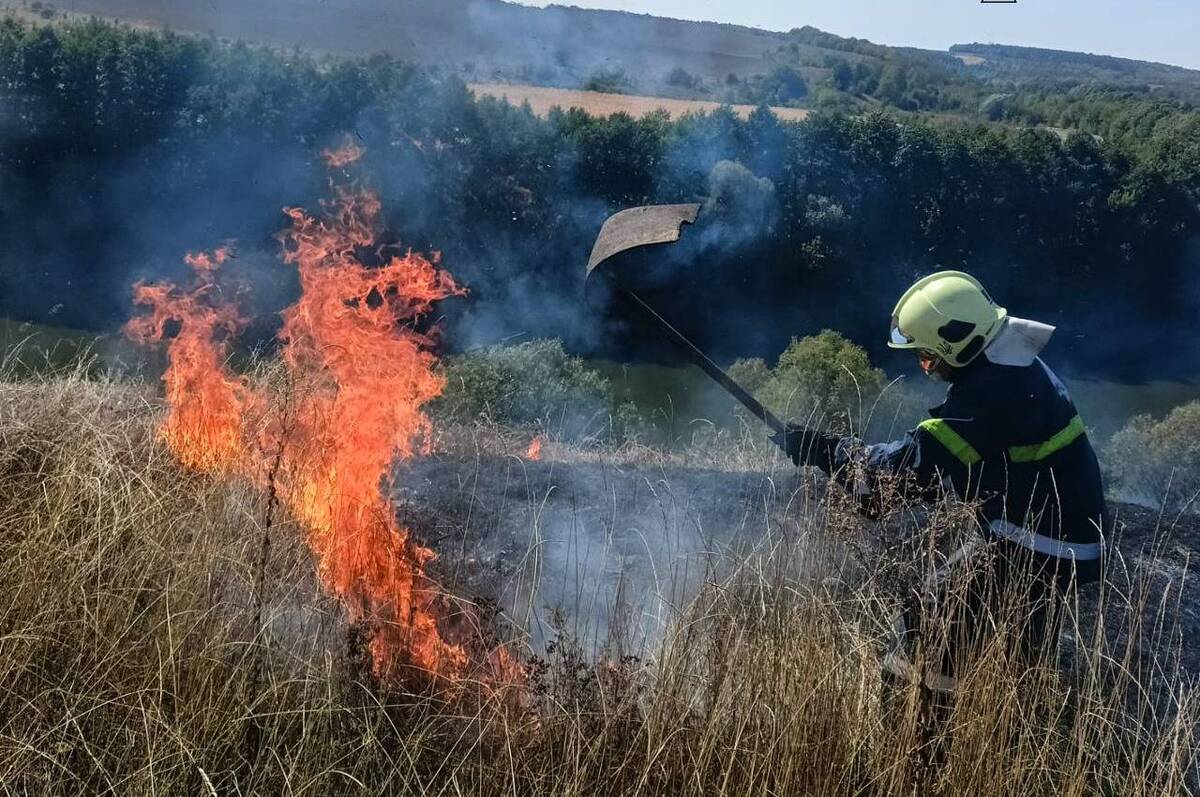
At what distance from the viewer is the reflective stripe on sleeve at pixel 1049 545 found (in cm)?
370

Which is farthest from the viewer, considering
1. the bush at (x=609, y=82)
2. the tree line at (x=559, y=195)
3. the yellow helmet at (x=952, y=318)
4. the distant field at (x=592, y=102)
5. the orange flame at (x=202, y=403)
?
the bush at (x=609, y=82)

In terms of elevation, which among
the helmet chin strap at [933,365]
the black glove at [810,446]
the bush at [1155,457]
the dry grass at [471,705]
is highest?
the helmet chin strap at [933,365]

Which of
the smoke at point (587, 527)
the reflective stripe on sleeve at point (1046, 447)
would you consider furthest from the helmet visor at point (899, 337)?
the smoke at point (587, 527)

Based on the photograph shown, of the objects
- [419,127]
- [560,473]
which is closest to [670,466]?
[560,473]

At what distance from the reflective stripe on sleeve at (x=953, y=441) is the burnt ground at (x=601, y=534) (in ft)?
2.14

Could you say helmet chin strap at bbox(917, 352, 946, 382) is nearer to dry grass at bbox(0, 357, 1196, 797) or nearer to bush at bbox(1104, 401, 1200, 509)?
dry grass at bbox(0, 357, 1196, 797)

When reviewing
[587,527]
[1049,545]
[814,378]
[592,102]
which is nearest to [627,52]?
[592,102]

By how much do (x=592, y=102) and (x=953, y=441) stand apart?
111 feet

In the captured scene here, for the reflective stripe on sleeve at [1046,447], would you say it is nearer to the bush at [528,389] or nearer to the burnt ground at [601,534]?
the burnt ground at [601,534]

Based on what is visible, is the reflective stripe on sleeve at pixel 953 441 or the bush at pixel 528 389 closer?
the reflective stripe on sleeve at pixel 953 441

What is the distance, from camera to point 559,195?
28.4 meters

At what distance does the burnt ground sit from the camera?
4.24m

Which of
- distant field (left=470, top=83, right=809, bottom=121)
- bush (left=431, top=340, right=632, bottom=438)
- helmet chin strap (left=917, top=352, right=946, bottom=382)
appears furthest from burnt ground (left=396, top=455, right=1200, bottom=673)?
distant field (left=470, top=83, right=809, bottom=121)

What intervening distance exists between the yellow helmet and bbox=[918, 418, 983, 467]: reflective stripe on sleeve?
0.37 metres
